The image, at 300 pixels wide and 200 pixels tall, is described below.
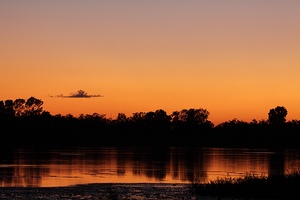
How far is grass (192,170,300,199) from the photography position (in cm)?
3613

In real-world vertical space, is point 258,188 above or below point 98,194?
above

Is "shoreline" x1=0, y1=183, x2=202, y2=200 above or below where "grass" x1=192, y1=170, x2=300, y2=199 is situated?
below

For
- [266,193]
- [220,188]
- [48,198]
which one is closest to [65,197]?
[48,198]

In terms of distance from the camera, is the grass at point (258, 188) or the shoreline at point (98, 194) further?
the shoreline at point (98, 194)

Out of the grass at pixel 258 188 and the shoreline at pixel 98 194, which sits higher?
the grass at pixel 258 188

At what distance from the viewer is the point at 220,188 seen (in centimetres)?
3831

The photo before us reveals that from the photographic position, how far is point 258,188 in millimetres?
37406

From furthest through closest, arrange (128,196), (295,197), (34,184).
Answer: (34,184), (128,196), (295,197)

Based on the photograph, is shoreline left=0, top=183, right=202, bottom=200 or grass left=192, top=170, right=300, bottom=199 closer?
grass left=192, top=170, right=300, bottom=199

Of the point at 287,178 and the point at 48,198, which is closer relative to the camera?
the point at 48,198

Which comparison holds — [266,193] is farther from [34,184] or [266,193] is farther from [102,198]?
[34,184]

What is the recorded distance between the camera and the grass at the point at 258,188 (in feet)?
119

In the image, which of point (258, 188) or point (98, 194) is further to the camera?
point (98, 194)

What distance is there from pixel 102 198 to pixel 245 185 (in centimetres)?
921
